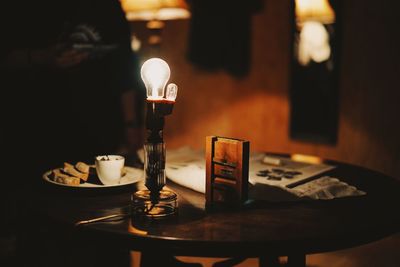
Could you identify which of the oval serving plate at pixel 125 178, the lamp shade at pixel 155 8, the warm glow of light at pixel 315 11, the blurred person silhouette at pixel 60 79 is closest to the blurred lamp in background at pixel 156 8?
the lamp shade at pixel 155 8

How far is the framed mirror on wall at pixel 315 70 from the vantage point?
3586 mm

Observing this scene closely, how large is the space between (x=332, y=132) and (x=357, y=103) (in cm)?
31

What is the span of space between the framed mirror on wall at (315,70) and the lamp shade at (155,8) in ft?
3.45

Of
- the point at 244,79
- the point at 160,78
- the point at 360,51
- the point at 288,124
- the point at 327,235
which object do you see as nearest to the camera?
the point at 327,235

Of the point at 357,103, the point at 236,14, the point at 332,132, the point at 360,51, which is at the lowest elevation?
the point at 332,132

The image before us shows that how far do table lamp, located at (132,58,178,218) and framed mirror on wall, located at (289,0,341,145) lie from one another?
264cm

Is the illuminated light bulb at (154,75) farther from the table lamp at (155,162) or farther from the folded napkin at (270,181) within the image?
the folded napkin at (270,181)

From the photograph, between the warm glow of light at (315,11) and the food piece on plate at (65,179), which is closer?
the food piece on plate at (65,179)

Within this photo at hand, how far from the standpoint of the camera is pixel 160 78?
1.29m

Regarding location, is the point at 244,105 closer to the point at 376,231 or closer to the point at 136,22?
the point at 136,22

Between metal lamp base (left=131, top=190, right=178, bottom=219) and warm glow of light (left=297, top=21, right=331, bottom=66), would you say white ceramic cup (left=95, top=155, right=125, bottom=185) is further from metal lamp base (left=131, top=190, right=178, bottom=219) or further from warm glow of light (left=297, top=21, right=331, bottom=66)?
warm glow of light (left=297, top=21, right=331, bottom=66)

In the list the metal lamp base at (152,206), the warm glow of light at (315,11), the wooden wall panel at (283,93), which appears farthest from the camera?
the warm glow of light at (315,11)

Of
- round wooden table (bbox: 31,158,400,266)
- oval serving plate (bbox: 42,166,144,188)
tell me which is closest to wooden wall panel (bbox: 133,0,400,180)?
round wooden table (bbox: 31,158,400,266)

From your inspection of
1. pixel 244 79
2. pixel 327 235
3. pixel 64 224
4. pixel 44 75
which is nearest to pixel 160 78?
pixel 64 224
